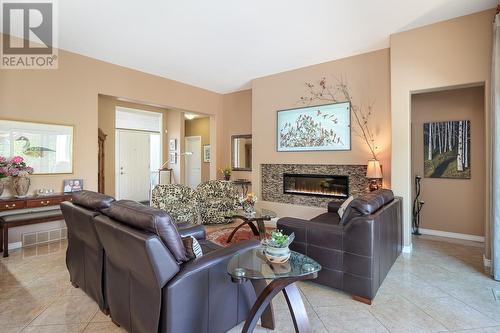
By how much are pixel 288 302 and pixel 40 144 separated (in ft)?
13.9

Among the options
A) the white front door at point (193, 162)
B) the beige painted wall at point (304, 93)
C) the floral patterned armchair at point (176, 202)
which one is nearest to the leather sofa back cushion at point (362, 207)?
the beige painted wall at point (304, 93)

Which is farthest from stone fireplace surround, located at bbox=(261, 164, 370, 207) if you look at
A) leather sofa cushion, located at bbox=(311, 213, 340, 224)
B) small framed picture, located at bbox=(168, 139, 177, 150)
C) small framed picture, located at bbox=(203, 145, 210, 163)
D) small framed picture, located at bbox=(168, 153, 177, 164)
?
small framed picture, located at bbox=(168, 153, 177, 164)

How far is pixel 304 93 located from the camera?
4910mm

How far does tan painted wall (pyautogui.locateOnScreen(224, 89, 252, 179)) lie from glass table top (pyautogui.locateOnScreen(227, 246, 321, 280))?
4383 millimetres

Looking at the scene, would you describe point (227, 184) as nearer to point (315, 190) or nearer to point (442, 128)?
point (315, 190)

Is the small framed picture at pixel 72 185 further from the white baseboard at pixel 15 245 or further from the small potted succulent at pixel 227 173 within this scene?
the small potted succulent at pixel 227 173

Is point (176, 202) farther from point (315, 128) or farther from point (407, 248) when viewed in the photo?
point (407, 248)

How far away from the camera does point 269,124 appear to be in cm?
539

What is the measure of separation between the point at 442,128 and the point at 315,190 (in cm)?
231

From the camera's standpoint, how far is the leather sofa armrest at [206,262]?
1.50 meters

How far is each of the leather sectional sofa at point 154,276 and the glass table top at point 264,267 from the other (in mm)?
80

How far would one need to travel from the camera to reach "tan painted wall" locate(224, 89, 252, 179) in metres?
6.29

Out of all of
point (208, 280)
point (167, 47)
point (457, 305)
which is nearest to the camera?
point (208, 280)

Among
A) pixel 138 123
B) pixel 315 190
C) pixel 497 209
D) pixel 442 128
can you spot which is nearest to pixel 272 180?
pixel 315 190
